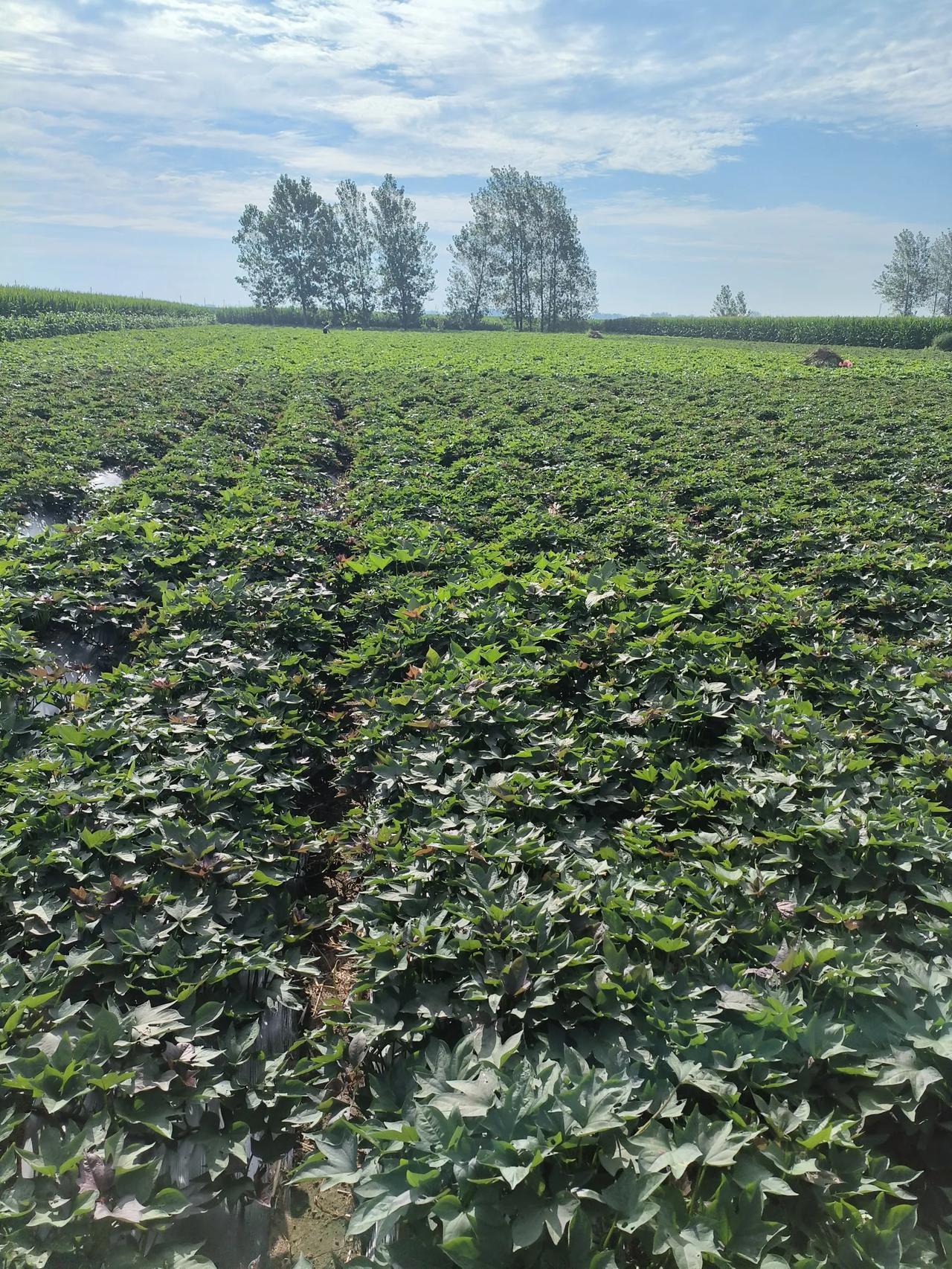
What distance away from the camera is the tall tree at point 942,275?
89250 millimetres

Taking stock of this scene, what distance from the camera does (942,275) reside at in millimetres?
90000

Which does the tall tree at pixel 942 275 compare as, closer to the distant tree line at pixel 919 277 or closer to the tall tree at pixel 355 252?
the distant tree line at pixel 919 277

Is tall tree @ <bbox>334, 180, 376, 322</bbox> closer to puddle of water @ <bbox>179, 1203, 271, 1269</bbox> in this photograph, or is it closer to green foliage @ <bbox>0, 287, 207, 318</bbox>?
green foliage @ <bbox>0, 287, 207, 318</bbox>

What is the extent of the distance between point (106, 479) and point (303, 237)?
85.0m

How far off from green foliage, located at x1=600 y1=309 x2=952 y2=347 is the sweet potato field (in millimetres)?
44828

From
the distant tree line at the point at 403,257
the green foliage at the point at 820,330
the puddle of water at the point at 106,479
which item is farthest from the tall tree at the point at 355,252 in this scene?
the puddle of water at the point at 106,479

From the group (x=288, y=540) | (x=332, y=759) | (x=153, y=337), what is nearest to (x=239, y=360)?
(x=153, y=337)

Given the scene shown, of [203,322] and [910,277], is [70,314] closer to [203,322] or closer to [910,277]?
[203,322]

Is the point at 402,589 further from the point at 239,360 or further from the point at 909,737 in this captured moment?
the point at 239,360

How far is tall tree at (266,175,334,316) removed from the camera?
79625 millimetres

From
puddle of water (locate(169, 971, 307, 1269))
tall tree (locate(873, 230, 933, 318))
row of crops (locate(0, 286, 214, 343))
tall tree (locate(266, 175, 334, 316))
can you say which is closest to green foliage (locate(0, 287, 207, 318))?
row of crops (locate(0, 286, 214, 343))

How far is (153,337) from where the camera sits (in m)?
31.8

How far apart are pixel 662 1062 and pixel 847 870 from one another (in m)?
1.16

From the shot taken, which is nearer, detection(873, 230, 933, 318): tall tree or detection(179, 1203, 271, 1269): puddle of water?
detection(179, 1203, 271, 1269): puddle of water
